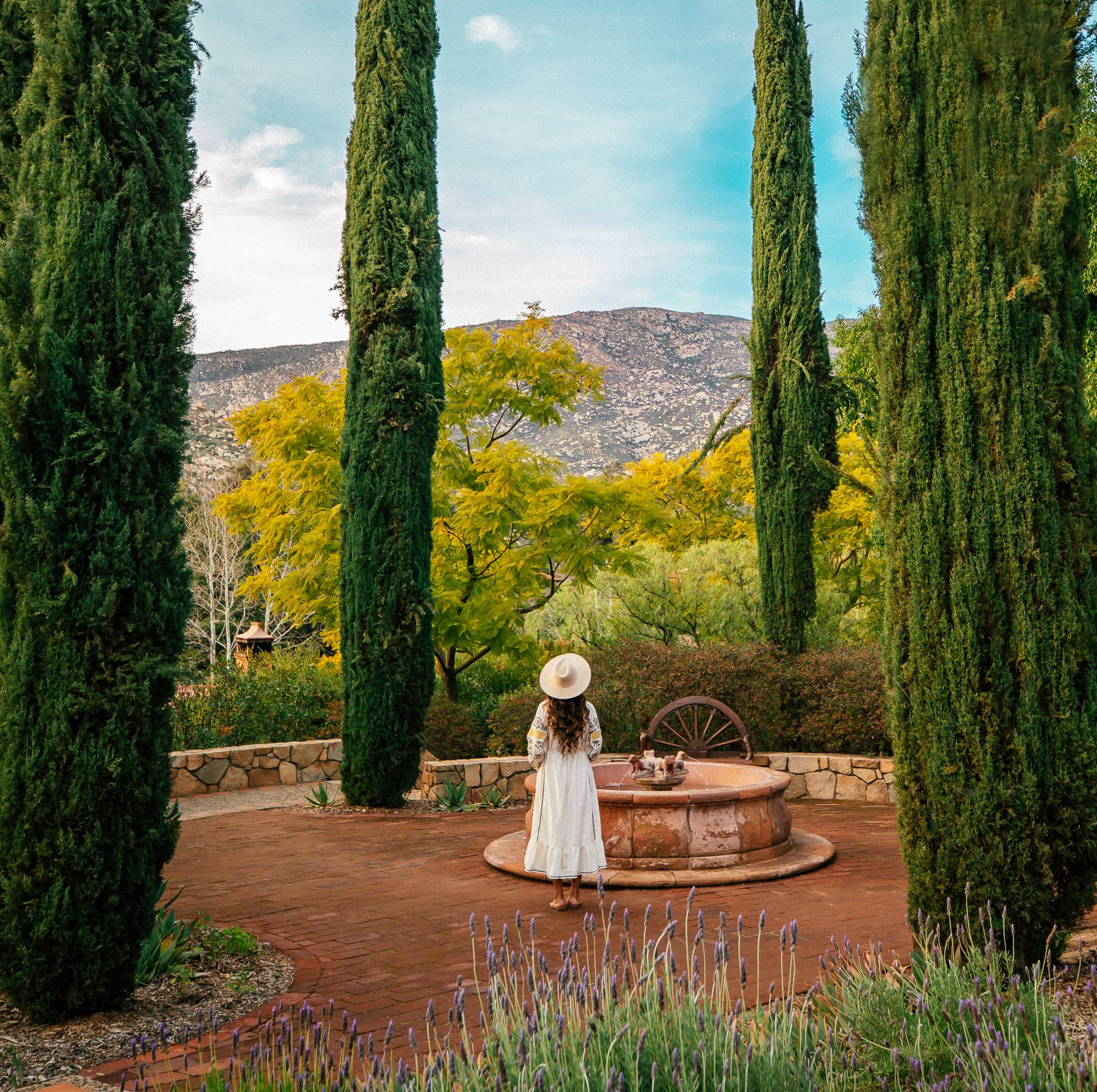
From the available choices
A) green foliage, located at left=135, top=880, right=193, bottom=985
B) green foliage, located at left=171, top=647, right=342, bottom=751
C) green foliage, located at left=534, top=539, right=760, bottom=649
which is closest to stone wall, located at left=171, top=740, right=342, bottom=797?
green foliage, located at left=171, top=647, right=342, bottom=751

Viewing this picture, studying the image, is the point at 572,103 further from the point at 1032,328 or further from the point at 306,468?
the point at 1032,328

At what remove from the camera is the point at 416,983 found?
17.1ft

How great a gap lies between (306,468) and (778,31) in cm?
954

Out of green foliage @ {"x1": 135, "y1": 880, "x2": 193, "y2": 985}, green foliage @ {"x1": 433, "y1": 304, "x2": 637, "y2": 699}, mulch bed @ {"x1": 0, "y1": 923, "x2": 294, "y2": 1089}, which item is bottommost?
mulch bed @ {"x1": 0, "y1": 923, "x2": 294, "y2": 1089}

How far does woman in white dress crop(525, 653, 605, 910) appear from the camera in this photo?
697 cm

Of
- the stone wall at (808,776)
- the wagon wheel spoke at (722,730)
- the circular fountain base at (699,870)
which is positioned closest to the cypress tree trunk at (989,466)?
the circular fountain base at (699,870)

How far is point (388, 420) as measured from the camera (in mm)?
11570

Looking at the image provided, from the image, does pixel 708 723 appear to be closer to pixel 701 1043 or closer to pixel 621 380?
pixel 701 1043

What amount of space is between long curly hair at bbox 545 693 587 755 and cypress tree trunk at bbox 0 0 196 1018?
282 cm

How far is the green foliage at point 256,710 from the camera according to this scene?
13555mm

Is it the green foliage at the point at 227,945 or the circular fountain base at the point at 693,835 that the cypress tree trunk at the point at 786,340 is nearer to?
the circular fountain base at the point at 693,835

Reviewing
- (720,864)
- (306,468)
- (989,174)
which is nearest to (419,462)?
(306,468)

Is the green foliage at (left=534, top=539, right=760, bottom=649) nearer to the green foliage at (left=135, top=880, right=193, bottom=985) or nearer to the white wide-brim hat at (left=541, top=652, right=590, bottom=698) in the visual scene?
the white wide-brim hat at (left=541, top=652, right=590, bottom=698)

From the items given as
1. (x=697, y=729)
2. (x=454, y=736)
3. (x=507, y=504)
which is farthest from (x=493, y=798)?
(x=507, y=504)
